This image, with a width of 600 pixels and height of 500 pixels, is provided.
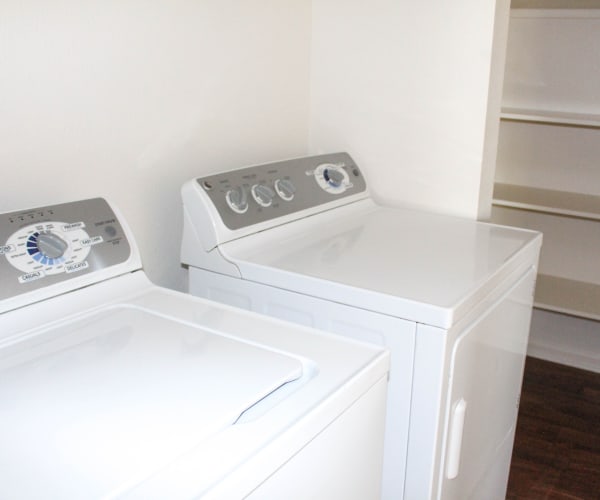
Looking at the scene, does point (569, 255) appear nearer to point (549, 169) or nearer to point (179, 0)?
point (549, 169)

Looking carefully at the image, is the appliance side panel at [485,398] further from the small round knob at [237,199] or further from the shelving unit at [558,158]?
the shelving unit at [558,158]

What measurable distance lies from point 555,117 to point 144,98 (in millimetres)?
1915

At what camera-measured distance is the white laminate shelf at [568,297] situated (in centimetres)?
283

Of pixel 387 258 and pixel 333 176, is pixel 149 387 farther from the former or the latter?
pixel 333 176

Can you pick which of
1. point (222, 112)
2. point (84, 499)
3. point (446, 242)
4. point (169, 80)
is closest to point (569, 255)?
point (446, 242)

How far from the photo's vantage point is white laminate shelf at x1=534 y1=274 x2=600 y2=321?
2.83 m

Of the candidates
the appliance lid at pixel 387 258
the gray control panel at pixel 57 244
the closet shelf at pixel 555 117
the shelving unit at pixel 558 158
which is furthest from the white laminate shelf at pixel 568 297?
the gray control panel at pixel 57 244

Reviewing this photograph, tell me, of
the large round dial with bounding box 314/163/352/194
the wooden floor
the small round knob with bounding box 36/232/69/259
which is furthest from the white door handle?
the wooden floor

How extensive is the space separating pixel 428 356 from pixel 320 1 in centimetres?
126

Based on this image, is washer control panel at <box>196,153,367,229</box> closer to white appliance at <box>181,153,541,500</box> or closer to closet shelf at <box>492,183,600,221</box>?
white appliance at <box>181,153,541,500</box>

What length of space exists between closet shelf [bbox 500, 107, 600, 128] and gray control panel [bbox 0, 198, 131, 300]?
204 cm

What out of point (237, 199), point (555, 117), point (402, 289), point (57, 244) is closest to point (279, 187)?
point (237, 199)

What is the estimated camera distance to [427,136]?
1914mm

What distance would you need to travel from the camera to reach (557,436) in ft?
8.30
